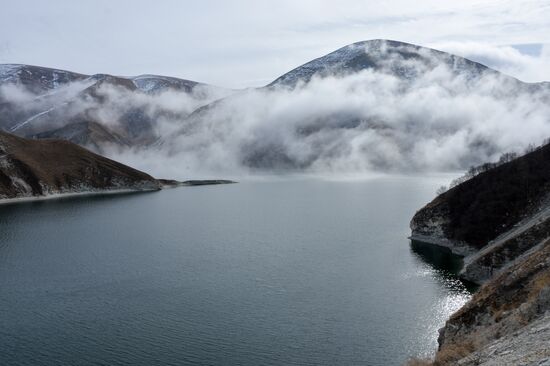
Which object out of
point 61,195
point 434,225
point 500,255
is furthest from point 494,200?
point 61,195

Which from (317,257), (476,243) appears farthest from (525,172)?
(317,257)

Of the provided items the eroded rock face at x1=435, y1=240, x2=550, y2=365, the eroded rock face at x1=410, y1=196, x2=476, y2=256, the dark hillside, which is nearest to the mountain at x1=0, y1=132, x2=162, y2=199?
the eroded rock face at x1=410, y1=196, x2=476, y2=256

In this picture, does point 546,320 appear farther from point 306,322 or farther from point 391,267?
point 391,267

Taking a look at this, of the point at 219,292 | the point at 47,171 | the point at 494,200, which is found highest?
the point at 47,171

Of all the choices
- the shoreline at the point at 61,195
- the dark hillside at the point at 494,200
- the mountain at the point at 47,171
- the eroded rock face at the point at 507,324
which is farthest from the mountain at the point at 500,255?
the mountain at the point at 47,171

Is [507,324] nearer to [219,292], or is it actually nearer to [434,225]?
[219,292]

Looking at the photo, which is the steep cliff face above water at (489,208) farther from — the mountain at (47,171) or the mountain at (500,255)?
the mountain at (47,171)
